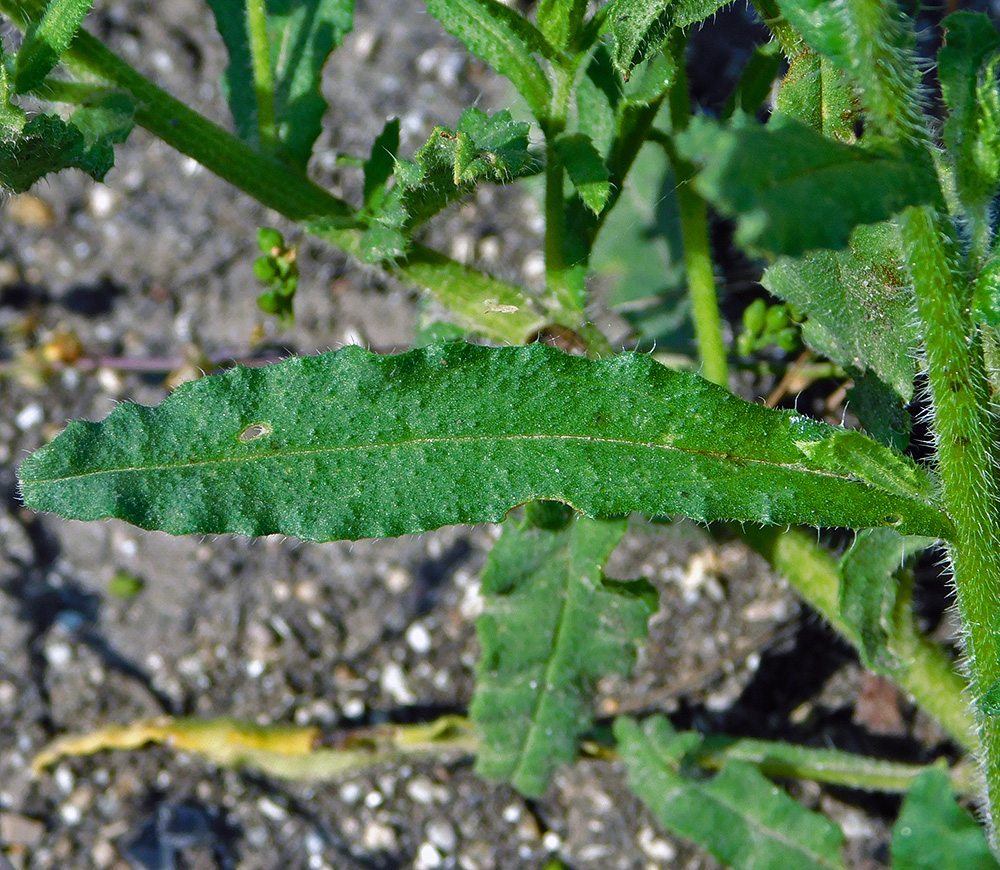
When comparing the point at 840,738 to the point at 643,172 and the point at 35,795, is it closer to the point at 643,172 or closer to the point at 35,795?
the point at 643,172

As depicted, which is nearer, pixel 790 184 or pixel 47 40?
pixel 790 184

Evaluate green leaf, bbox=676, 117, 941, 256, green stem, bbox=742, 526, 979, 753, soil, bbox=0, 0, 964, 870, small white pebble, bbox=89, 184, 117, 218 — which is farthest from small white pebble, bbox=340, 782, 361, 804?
green leaf, bbox=676, 117, 941, 256

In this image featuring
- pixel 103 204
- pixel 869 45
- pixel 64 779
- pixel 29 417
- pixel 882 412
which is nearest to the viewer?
pixel 869 45

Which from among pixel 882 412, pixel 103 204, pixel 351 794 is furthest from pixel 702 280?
pixel 103 204

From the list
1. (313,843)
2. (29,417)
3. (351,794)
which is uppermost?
(29,417)

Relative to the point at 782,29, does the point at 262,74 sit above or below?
below

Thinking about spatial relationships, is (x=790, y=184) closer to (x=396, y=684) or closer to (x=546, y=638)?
(x=546, y=638)
